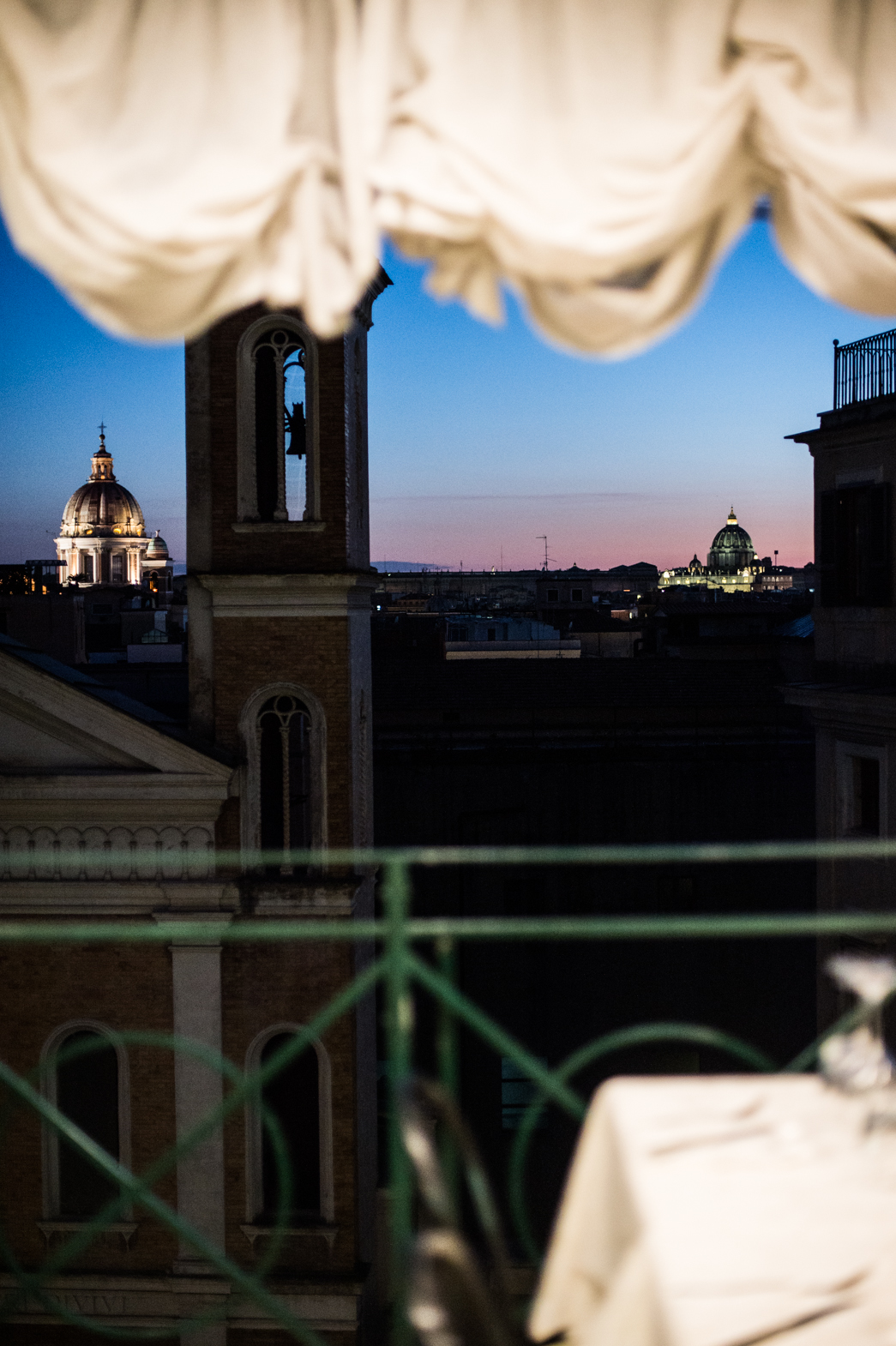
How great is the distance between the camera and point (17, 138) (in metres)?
2.79

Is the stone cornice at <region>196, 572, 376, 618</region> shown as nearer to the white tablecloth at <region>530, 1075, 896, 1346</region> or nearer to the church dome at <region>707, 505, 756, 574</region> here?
the white tablecloth at <region>530, 1075, 896, 1346</region>

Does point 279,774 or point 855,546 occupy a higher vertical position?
point 855,546

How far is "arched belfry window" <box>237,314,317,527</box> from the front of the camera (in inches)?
433

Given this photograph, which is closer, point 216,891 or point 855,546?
point 216,891

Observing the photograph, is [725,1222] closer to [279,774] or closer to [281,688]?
[281,688]

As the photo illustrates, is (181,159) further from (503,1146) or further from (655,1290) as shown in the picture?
(503,1146)

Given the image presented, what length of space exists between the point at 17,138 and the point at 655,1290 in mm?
2714

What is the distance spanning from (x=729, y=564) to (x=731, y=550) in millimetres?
3000

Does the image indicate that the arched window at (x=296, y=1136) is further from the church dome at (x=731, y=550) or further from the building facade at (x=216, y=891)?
the church dome at (x=731, y=550)

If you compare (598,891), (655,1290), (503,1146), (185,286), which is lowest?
(503,1146)

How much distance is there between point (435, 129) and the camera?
2746 mm

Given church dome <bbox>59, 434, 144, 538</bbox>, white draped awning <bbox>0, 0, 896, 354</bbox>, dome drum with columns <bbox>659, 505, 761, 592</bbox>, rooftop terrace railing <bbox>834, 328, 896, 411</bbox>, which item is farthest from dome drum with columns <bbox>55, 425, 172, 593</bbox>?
white draped awning <bbox>0, 0, 896, 354</bbox>

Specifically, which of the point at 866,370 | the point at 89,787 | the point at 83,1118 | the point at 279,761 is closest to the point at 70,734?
the point at 89,787

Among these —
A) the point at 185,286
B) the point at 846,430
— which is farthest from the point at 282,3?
the point at 846,430
